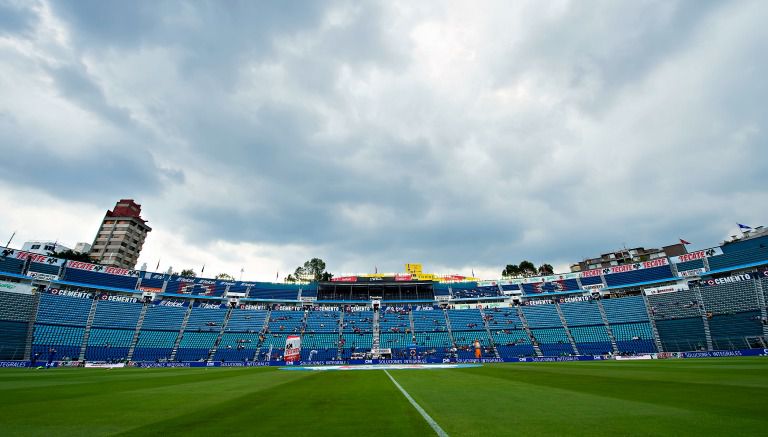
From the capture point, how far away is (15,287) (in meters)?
47.2

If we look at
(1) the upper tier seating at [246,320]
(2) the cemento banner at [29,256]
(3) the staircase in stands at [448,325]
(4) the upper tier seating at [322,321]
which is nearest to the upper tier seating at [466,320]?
(3) the staircase in stands at [448,325]

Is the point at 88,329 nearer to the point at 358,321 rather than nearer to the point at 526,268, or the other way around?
the point at 358,321

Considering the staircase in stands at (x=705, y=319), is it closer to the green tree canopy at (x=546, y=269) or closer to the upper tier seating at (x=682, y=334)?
the upper tier seating at (x=682, y=334)

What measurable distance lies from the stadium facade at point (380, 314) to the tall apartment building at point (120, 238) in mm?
46094

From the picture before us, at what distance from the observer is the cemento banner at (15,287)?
46.1 m

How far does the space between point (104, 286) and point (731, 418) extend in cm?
7696

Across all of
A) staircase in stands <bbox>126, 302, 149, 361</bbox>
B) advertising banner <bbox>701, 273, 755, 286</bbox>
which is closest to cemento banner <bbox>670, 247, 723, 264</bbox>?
advertising banner <bbox>701, 273, 755, 286</bbox>

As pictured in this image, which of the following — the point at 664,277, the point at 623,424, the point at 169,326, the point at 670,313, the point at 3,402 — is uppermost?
A: the point at 664,277

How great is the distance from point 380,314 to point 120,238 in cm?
8494

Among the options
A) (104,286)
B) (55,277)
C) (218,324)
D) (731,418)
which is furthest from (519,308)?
(55,277)

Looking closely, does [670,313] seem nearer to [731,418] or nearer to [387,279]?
[387,279]

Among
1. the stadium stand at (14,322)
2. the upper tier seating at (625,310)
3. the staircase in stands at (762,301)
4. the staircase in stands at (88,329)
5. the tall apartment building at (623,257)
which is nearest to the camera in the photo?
the stadium stand at (14,322)

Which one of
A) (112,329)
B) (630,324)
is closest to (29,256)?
(112,329)

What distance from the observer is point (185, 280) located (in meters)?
65.9
